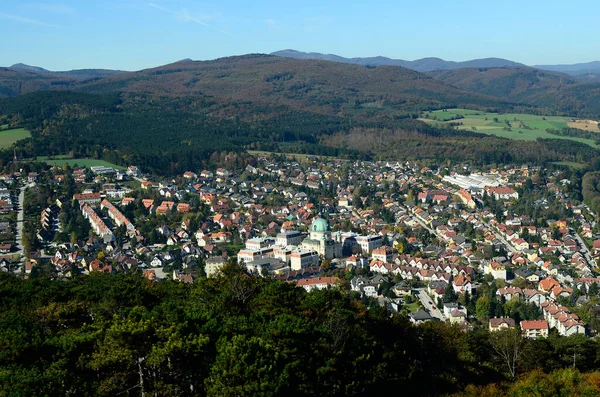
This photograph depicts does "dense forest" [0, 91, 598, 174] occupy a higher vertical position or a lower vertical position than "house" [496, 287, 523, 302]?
higher

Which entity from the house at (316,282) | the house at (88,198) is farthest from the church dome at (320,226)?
the house at (88,198)

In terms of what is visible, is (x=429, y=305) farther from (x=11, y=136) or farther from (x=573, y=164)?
(x=11, y=136)

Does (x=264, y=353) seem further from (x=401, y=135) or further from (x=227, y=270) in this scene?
(x=401, y=135)

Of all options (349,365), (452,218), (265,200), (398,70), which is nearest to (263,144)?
(265,200)

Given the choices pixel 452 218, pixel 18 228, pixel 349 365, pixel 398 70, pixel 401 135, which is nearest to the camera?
pixel 349 365

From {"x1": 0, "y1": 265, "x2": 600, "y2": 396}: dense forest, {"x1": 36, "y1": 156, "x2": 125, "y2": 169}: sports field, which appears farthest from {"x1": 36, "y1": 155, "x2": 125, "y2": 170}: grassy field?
{"x1": 0, "y1": 265, "x2": 600, "y2": 396}: dense forest

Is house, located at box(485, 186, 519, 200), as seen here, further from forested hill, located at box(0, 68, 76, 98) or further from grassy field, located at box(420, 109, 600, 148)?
forested hill, located at box(0, 68, 76, 98)
